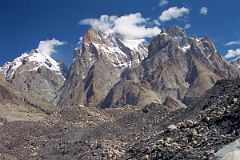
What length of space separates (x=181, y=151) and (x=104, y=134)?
4567 cm

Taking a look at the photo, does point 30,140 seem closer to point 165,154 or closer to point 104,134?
point 104,134

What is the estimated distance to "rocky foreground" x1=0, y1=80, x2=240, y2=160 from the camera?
73.6ft

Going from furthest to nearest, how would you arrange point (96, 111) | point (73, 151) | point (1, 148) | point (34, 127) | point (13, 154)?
point (96, 111) < point (34, 127) < point (1, 148) < point (13, 154) < point (73, 151)

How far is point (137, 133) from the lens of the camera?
56.0m

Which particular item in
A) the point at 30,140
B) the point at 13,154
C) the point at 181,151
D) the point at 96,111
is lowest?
the point at 181,151

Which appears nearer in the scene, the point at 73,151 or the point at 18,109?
the point at 73,151

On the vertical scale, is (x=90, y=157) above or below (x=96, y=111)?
below

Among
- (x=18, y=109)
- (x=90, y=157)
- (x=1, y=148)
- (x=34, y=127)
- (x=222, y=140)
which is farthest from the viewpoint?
(x=18, y=109)

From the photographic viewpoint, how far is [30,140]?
71812 mm

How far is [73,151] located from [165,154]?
29999mm

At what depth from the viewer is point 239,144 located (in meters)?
16.2

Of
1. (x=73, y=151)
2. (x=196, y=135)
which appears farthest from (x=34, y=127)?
(x=196, y=135)

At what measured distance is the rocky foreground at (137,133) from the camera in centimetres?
2244

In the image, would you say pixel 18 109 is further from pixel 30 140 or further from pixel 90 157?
pixel 90 157
